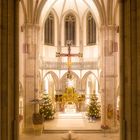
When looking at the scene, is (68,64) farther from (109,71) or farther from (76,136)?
(76,136)

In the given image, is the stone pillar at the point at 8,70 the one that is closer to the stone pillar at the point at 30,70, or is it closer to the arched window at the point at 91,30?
the stone pillar at the point at 30,70

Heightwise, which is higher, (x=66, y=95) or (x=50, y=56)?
(x=50, y=56)

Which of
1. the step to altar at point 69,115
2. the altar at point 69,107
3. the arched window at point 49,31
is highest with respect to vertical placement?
the arched window at point 49,31

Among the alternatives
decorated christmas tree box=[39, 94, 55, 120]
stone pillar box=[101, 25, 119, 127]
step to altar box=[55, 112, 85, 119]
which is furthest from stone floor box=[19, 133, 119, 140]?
step to altar box=[55, 112, 85, 119]

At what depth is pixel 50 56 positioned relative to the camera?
30.3 meters

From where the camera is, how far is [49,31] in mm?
30422

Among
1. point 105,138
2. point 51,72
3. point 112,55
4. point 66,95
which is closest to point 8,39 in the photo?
point 105,138

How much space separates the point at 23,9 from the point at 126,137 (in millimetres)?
13979

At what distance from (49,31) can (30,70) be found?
9.79 metres

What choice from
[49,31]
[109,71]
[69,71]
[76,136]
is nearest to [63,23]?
[49,31]

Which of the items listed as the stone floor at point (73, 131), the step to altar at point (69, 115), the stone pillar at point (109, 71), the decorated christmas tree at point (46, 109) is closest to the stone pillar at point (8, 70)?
the stone floor at point (73, 131)

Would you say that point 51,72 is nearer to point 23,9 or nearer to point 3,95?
point 23,9

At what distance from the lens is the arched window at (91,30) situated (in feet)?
98.8

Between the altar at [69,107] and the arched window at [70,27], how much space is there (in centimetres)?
663
